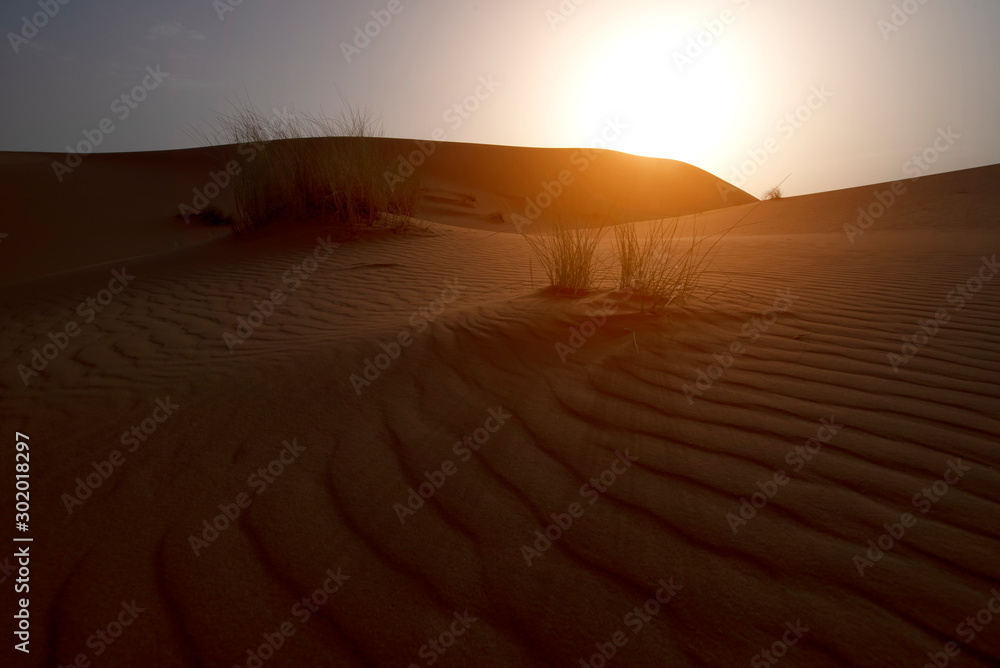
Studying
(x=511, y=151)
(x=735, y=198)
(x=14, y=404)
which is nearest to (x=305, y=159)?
(x=14, y=404)

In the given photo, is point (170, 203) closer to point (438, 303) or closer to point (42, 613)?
point (438, 303)

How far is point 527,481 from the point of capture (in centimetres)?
178

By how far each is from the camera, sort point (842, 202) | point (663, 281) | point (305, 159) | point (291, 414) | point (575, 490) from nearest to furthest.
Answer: point (575, 490), point (291, 414), point (663, 281), point (305, 159), point (842, 202)

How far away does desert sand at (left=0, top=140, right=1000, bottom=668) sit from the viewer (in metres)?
1.23

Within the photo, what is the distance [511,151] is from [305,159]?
25100mm

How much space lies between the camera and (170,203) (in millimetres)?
16312

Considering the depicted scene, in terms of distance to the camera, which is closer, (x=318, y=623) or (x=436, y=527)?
(x=318, y=623)

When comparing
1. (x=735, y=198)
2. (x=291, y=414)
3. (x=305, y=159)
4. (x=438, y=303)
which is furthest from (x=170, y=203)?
(x=735, y=198)

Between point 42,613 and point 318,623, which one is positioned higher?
point 318,623

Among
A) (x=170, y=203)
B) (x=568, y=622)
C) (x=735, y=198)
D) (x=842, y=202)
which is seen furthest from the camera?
(x=735, y=198)

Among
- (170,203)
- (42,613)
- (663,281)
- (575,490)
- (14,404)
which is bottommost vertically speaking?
(170,203)

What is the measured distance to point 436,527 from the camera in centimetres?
159

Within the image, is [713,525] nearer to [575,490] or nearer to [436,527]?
[575,490]

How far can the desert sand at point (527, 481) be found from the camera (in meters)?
1.23
